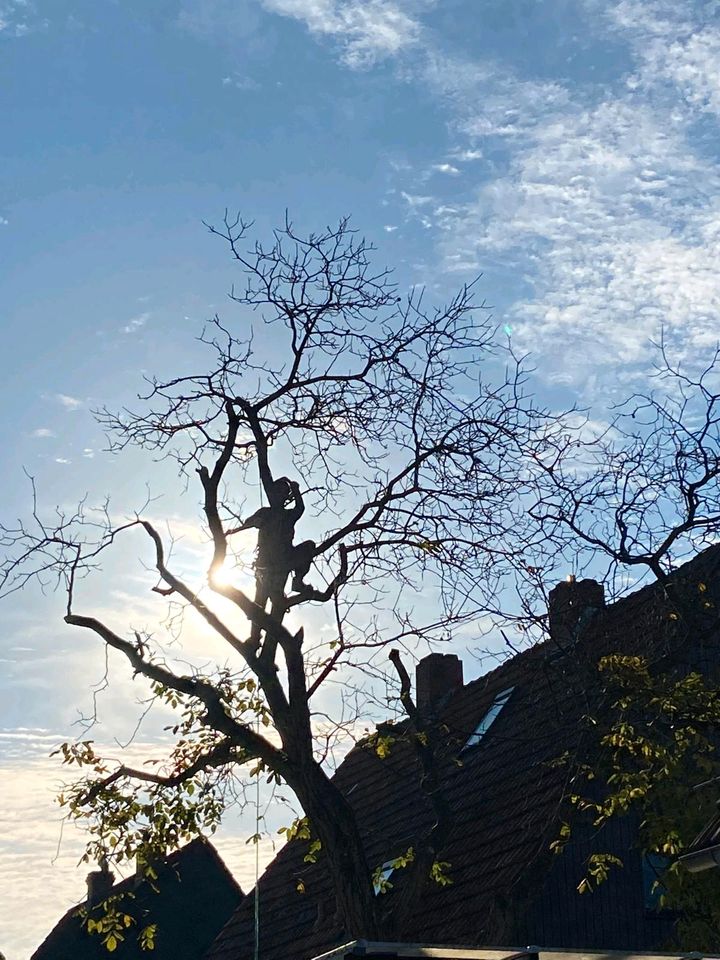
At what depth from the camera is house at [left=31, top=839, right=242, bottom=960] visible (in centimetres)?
3322

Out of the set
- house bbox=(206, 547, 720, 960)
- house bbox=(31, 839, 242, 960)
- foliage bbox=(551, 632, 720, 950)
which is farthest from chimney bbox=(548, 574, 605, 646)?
house bbox=(31, 839, 242, 960)

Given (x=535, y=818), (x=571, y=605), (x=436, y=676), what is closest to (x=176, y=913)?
(x=436, y=676)

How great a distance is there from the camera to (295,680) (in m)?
12.5

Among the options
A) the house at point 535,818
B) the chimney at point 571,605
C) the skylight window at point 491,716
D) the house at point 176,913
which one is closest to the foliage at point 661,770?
the house at point 535,818

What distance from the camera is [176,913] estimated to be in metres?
33.4

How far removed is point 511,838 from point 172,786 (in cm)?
528

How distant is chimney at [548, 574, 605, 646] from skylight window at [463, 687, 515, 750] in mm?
5190

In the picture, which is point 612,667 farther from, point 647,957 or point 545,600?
point 647,957

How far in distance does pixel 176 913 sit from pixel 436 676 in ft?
42.6

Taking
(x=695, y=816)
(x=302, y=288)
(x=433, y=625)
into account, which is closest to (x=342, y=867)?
(x=433, y=625)

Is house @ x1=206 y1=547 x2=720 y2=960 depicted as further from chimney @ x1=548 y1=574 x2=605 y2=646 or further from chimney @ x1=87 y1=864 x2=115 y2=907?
chimney @ x1=87 y1=864 x2=115 y2=907

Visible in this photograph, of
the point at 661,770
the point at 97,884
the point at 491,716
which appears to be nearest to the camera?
the point at 661,770

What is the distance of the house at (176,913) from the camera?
3322 cm

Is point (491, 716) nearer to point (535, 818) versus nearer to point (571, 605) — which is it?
point (535, 818)
